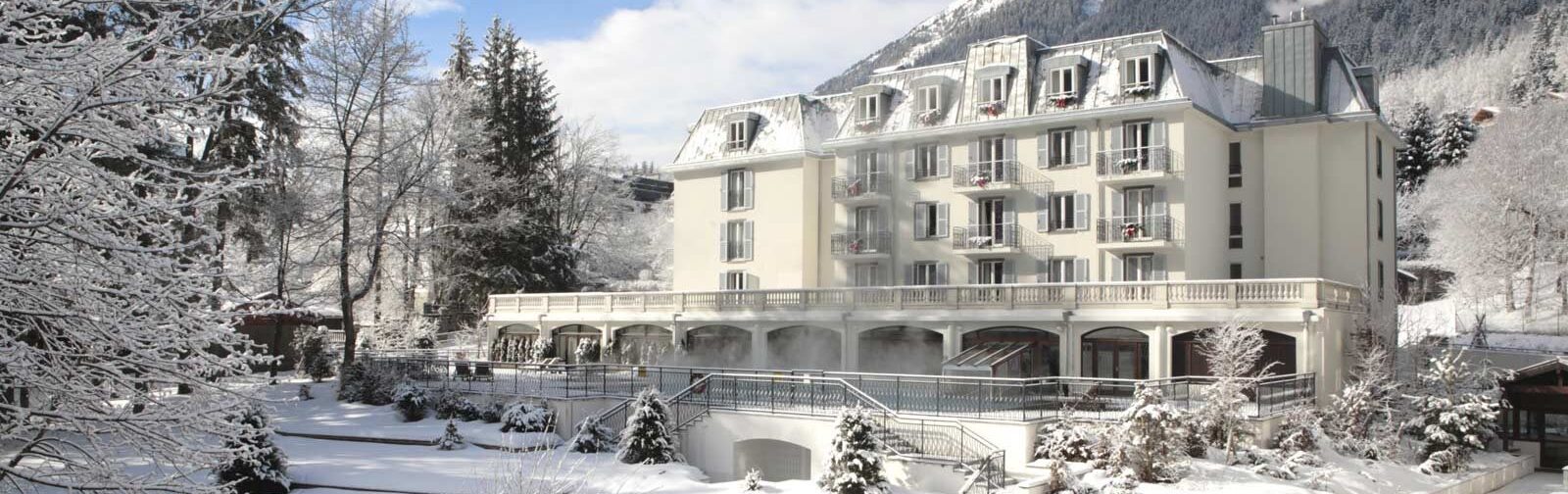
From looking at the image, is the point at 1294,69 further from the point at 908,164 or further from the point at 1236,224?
the point at 908,164

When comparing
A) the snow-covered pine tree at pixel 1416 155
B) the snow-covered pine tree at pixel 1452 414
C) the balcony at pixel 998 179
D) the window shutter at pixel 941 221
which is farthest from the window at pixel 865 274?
the snow-covered pine tree at pixel 1416 155

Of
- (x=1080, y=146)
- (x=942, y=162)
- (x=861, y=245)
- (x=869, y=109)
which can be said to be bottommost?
(x=861, y=245)

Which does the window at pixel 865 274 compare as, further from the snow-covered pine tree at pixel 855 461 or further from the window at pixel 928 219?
the snow-covered pine tree at pixel 855 461

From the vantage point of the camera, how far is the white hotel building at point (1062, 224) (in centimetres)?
3372

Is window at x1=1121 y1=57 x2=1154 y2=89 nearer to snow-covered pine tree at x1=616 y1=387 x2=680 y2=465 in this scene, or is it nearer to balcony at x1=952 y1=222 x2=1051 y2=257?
balcony at x1=952 y1=222 x2=1051 y2=257

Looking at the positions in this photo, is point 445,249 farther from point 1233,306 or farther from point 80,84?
point 80,84

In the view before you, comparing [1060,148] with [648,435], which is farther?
[1060,148]

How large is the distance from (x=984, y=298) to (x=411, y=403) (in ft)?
55.9

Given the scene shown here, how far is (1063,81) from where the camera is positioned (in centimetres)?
3962

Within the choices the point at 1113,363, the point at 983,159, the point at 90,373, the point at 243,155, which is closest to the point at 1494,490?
the point at 1113,363

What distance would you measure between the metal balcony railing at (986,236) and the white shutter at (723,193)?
1069cm

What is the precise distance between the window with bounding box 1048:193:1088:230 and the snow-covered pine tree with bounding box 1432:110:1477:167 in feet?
155

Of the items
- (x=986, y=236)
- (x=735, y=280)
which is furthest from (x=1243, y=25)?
(x=986, y=236)

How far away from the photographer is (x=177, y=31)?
8.30 meters
